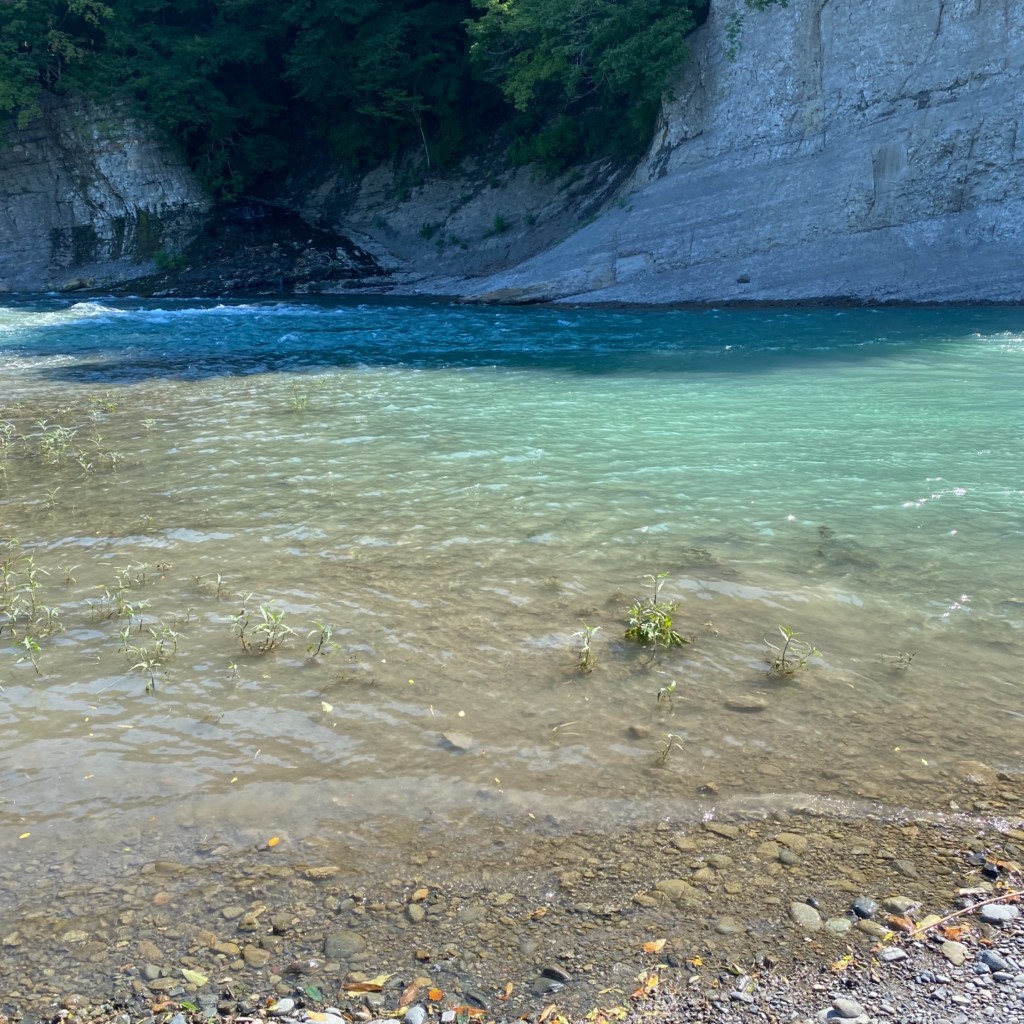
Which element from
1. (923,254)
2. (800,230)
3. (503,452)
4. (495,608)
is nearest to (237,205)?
(800,230)

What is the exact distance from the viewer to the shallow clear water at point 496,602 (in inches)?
158

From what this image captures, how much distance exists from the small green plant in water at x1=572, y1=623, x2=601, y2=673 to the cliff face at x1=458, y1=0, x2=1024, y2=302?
20089 mm

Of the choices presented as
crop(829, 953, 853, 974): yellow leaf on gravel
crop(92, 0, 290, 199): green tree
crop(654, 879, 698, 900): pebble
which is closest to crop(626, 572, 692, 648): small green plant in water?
Result: crop(654, 879, 698, 900): pebble

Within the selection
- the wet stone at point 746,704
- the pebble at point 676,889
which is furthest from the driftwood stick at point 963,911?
the wet stone at point 746,704

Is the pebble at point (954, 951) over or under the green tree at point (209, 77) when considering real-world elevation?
under

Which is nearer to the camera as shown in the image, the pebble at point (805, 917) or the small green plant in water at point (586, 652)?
the pebble at point (805, 917)

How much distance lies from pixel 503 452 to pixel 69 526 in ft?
13.8

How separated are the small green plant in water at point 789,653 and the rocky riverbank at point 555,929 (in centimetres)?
125

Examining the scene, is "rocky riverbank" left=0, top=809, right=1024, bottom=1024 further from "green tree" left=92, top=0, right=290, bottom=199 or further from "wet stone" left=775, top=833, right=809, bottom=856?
"green tree" left=92, top=0, right=290, bottom=199

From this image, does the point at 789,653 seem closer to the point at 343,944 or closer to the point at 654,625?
the point at 654,625

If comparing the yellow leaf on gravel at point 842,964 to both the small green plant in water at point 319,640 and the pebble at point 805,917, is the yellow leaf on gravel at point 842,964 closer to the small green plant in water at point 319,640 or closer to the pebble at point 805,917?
the pebble at point 805,917

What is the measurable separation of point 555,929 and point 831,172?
975 inches

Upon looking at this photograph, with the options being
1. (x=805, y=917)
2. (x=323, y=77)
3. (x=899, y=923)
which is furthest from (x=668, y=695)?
(x=323, y=77)

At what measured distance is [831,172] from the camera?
78.9 ft
